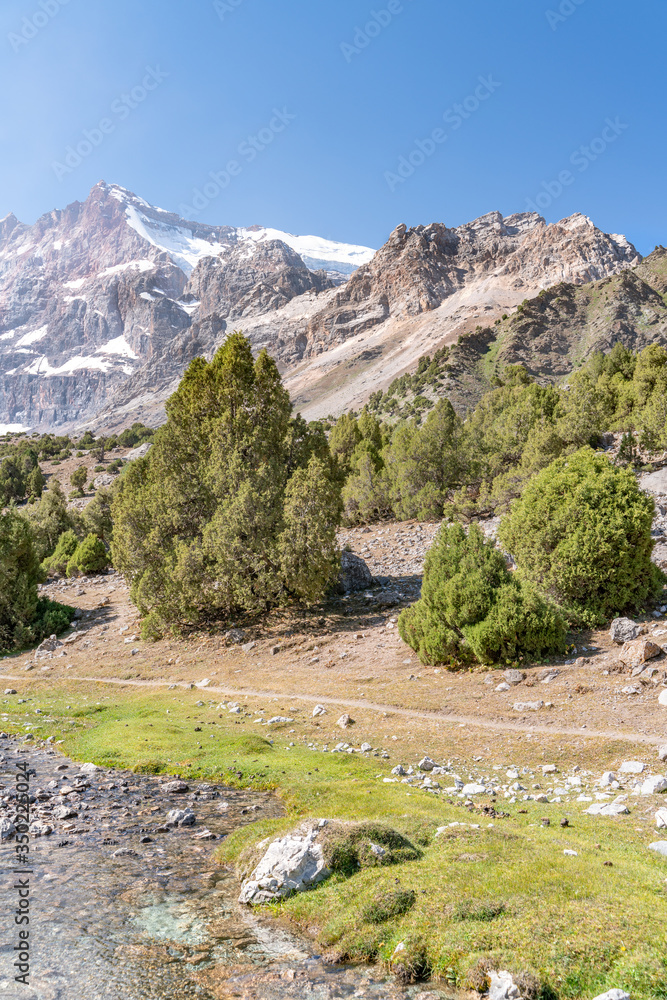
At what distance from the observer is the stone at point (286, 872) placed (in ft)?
22.4

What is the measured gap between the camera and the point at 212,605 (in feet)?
91.5

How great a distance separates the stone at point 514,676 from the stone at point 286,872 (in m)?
11.1

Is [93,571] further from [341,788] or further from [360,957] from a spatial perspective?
Result: [360,957]

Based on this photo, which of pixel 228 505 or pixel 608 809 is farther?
pixel 228 505

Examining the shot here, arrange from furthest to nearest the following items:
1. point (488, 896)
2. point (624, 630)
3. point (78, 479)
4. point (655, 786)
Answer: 1. point (78, 479)
2. point (624, 630)
3. point (655, 786)
4. point (488, 896)

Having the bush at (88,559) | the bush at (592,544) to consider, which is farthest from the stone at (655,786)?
the bush at (88,559)

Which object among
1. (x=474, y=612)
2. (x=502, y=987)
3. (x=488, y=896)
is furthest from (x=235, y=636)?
(x=502, y=987)

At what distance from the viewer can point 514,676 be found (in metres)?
16.9

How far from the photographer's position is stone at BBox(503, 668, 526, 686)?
16.8 meters

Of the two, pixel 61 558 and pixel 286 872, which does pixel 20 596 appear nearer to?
pixel 61 558

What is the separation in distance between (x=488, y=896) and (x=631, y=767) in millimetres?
6178

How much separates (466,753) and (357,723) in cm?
394

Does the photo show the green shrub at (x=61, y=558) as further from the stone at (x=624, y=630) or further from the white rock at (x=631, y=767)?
the white rock at (x=631, y=767)

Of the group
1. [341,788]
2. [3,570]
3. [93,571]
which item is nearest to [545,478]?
[341,788]
